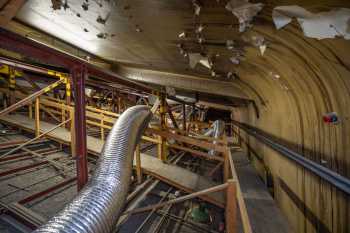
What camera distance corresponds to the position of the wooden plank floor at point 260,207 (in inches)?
106

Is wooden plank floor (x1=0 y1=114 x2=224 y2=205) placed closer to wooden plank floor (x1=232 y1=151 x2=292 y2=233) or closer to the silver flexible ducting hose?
wooden plank floor (x1=232 y1=151 x2=292 y2=233)

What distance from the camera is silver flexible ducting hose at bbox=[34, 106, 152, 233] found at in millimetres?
1203

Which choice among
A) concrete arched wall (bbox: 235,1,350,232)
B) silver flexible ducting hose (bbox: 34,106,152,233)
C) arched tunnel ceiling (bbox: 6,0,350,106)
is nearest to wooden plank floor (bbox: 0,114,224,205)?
concrete arched wall (bbox: 235,1,350,232)

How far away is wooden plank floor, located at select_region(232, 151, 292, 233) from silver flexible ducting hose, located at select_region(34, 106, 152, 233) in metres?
1.89

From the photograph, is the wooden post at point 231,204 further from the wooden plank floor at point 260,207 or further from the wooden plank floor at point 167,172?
the wooden plank floor at point 167,172

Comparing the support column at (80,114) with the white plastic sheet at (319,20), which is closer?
the white plastic sheet at (319,20)

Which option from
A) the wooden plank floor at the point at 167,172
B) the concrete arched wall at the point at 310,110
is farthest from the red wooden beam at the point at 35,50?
the wooden plank floor at the point at 167,172

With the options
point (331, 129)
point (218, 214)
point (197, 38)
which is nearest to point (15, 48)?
point (197, 38)

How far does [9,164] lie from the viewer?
331cm

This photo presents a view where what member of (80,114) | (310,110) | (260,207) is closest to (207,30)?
(80,114)

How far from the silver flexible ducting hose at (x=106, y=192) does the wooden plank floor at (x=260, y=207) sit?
6.20 feet

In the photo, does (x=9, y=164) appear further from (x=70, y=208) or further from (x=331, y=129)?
(x=331, y=129)

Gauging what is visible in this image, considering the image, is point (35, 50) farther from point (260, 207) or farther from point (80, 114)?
point (260, 207)

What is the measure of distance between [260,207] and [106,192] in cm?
252
